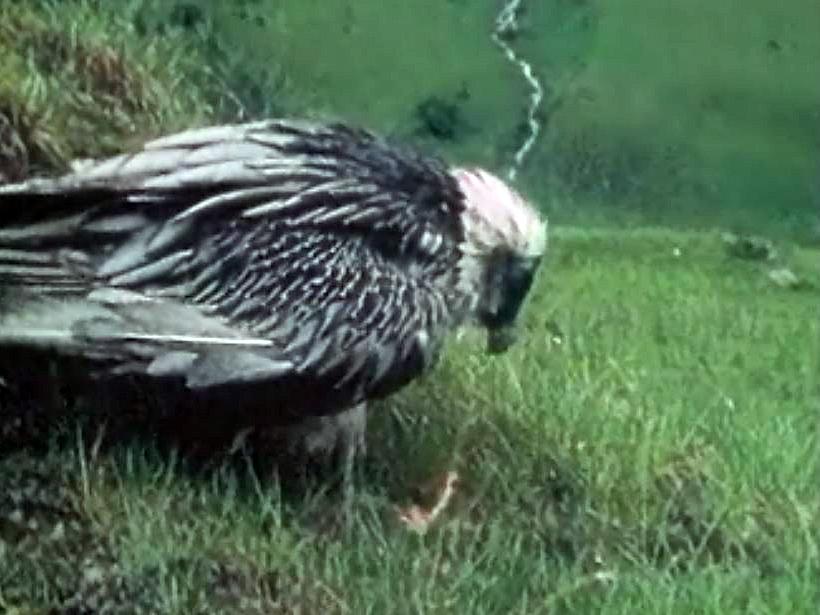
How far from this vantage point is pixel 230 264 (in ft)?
5.14

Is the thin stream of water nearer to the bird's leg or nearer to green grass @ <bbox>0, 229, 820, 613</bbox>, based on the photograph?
green grass @ <bbox>0, 229, 820, 613</bbox>

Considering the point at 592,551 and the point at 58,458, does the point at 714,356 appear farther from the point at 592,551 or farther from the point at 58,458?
the point at 58,458

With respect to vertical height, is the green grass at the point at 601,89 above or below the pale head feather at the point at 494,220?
above

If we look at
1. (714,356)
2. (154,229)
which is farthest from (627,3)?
(154,229)

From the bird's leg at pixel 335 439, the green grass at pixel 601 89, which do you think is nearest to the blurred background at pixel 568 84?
the green grass at pixel 601 89

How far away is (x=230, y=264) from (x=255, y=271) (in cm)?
2

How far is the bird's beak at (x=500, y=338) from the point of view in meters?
1.62

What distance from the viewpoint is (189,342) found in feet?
5.11

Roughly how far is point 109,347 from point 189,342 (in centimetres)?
5

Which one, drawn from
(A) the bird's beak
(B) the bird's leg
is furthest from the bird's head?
(B) the bird's leg

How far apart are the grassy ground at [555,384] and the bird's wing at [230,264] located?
53 millimetres

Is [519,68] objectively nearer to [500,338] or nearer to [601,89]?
[601,89]

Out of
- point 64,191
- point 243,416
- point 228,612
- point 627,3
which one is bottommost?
point 228,612

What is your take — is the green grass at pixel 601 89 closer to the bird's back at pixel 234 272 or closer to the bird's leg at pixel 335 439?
the bird's back at pixel 234 272
